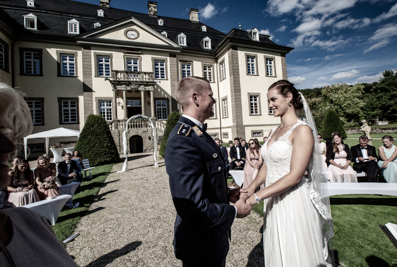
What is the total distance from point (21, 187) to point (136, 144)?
1608 centimetres

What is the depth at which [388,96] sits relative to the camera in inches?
1779

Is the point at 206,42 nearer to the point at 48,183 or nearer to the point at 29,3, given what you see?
the point at 29,3

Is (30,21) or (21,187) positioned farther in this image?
(30,21)

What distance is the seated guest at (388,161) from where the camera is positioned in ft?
20.2

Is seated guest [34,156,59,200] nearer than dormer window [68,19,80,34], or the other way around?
seated guest [34,156,59,200]

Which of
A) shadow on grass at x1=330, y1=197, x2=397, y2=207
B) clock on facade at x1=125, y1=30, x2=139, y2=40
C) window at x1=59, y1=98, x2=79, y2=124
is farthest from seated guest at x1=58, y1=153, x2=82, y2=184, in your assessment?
clock on facade at x1=125, y1=30, x2=139, y2=40

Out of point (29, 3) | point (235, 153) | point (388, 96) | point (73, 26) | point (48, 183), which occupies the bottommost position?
point (48, 183)

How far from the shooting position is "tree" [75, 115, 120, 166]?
13094mm

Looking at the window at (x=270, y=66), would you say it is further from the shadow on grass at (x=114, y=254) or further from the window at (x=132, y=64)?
the shadow on grass at (x=114, y=254)

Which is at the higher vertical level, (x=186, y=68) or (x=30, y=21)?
(x=30, y=21)

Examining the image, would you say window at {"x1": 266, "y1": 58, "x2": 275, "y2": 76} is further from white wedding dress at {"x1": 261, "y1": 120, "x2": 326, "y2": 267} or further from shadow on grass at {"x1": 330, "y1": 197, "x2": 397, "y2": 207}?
white wedding dress at {"x1": 261, "y1": 120, "x2": 326, "y2": 267}

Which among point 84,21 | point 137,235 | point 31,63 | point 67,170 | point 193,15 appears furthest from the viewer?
point 193,15

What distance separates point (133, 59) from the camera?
840 inches

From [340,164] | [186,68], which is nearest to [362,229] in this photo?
[340,164]
